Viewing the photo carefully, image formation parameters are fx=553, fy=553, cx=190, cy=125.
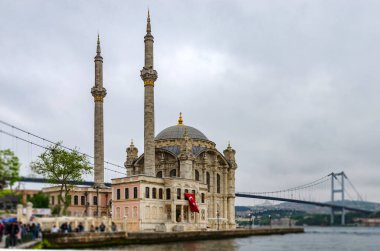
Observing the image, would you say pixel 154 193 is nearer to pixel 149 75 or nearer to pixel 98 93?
pixel 149 75

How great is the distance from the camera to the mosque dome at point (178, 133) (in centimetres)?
5609

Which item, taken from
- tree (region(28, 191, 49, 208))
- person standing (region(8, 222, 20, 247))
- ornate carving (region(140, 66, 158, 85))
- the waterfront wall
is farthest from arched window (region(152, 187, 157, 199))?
person standing (region(8, 222, 20, 247))

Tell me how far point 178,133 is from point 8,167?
4019 cm

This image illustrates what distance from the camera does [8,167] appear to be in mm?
16250

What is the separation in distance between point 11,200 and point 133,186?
2571 cm

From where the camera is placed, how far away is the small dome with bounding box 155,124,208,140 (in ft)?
184

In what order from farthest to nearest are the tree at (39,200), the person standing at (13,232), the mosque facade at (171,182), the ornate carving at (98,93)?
the ornate carving at (98,93) < the mosque facade at (171,182) < the tree at (39,200) < the person standing at (13,232)

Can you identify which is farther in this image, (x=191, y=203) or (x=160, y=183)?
(x=191, y=203)

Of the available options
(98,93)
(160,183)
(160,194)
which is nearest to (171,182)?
(160,183)

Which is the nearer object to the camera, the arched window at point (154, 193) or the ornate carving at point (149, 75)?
the ornate carving at point (149, 75)

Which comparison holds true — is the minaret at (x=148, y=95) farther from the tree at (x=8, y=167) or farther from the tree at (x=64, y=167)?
the tree at (x=8, y=167)

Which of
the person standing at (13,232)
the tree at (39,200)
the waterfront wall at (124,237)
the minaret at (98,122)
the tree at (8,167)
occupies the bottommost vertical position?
the waterfront wall at (124,237)

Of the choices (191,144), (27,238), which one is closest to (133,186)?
(191,144)

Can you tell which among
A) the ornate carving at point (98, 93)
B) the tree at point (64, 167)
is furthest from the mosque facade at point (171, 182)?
the ornate carving at point (98, 93)
